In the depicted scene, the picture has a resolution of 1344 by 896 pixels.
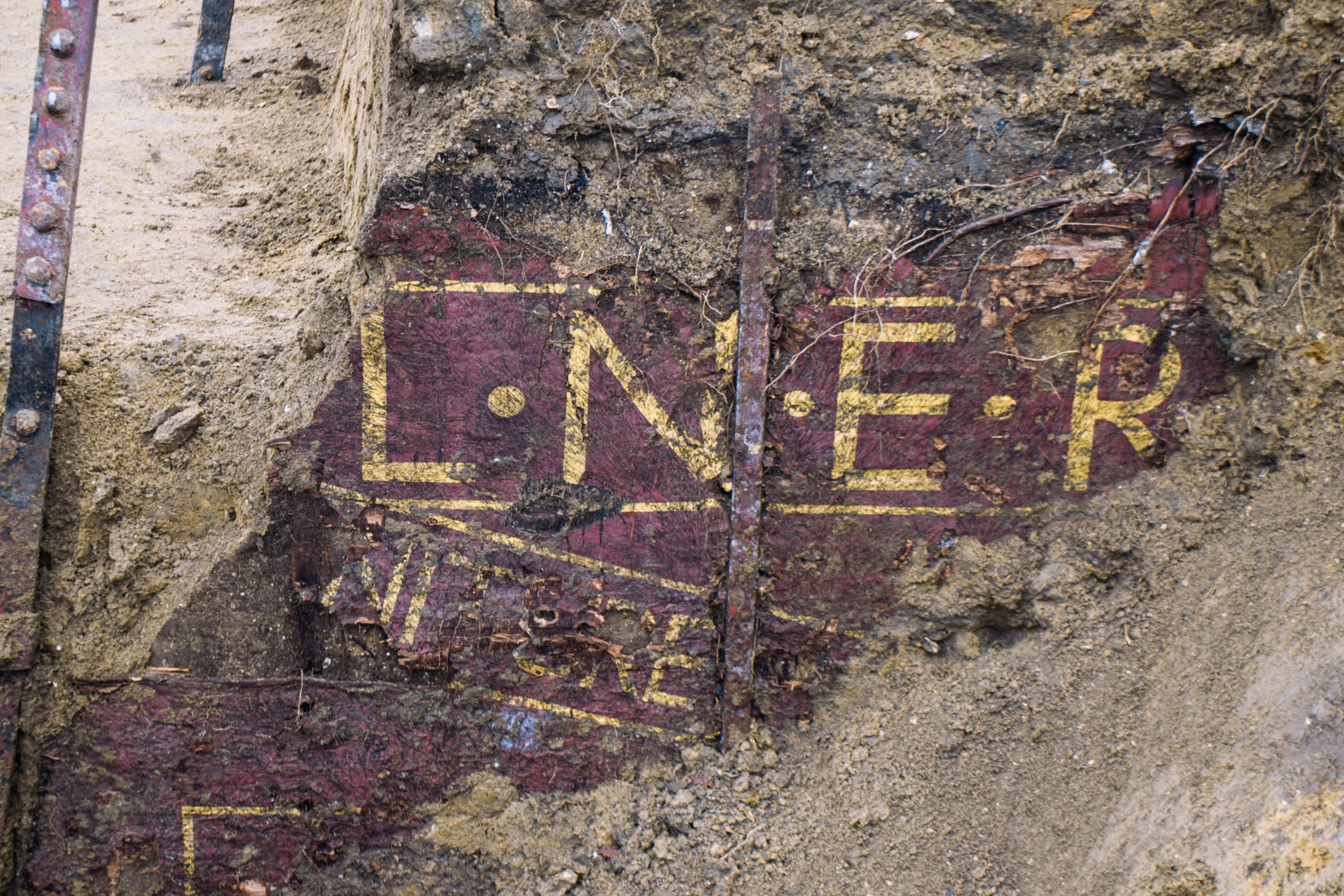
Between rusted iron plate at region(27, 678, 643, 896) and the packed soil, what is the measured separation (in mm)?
66

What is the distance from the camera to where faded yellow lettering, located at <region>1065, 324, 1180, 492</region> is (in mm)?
1979

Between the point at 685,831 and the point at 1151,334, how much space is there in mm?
1592

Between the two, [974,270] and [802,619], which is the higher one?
[974,270]

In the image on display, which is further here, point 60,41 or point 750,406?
point 750,406

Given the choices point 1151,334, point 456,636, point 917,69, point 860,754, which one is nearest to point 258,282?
point 456,636

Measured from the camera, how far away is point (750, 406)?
1.99 meters

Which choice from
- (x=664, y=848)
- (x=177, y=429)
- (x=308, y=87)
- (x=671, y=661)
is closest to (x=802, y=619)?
(x=671, y=661)

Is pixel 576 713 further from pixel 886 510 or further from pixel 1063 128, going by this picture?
pixel 1063 128

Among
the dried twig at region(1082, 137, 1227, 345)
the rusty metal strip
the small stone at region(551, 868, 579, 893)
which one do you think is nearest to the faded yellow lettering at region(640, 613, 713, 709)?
the small stone at region(551, 868, 579, 893)

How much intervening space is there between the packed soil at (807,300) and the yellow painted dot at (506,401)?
13.1 inches

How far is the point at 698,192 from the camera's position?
6.56 feet

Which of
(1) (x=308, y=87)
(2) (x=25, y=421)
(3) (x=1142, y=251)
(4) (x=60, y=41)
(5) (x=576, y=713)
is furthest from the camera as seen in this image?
(1) (x=308, y=87)

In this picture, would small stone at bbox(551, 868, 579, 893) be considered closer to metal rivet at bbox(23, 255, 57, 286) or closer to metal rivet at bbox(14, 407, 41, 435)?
metal rivet at bbox(14, 407, 41, 435)

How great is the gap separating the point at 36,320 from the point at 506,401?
99cm
